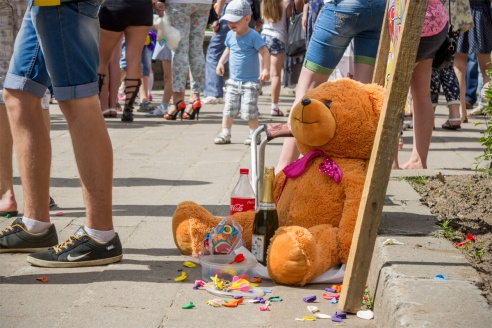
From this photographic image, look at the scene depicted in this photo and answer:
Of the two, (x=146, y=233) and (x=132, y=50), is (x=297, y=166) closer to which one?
(x=146, y=233)

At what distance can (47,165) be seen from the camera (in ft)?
14.6

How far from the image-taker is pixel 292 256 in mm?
3836

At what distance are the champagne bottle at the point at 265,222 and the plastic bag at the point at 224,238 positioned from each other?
9cm

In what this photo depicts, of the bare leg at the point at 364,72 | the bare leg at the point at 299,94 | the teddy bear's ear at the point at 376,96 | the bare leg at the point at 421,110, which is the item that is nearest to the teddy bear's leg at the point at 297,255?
the teddy bear's ear at the point at 376,96

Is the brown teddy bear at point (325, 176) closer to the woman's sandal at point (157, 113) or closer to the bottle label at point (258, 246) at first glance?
the bottle label at point (258, 246)

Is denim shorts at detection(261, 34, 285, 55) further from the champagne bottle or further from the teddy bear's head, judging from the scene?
the champagne bottle

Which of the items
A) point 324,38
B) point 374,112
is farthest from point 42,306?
point 324,38

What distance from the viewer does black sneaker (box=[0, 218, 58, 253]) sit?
4457 mm

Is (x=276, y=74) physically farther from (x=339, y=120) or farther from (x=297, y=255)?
(x=297, y=255)

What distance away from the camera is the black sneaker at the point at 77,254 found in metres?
4.19

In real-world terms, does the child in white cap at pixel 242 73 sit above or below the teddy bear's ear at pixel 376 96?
below

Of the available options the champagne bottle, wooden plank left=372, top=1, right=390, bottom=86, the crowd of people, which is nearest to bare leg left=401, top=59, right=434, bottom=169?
the crowd of people

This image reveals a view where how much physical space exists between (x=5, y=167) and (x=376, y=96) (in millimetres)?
2206

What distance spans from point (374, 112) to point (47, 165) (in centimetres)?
159
